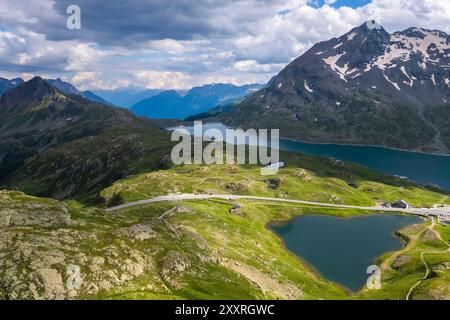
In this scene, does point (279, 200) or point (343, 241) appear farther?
point (279, 200)

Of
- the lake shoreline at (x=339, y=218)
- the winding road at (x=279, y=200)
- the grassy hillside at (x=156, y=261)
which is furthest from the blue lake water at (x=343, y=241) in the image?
the winding road at (x=279, y=200)

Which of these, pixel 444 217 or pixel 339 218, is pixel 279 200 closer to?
pixel 339 218

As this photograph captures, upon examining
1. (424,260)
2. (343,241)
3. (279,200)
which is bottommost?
(343,241)

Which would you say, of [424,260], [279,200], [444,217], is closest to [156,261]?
[424,260]

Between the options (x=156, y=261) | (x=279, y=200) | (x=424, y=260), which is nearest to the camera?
(x=156, y=261)

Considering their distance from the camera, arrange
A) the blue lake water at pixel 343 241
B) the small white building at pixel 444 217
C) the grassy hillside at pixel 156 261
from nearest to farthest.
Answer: the grassy hillside at pixel 156 261 < the blue lake water at pixel 343 241 < the small white building at pixel 444 217

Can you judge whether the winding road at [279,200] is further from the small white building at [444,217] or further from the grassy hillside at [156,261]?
the grassy hillside at [156,261]

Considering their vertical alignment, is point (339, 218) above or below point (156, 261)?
below

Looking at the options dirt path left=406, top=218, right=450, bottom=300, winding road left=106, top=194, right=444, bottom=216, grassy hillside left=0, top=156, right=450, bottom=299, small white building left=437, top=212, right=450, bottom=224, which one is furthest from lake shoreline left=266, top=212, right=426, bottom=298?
dirt path left=406, top=218, right=450, bottom=300

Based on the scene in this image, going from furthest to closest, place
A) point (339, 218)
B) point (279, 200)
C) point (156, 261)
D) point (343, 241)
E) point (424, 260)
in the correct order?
1. point (279, 200)
2. point (339, 218)
3. point (343, 241)
4. point (424, 260)
5. point (156, 261)
